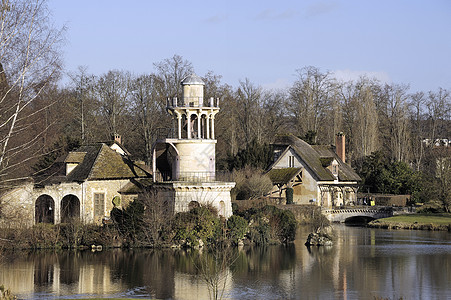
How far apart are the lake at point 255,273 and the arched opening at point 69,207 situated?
4669mm

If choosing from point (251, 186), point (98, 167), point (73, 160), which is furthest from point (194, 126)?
point (251, 186)

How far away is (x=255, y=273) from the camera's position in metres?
34.9

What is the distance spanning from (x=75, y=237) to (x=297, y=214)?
19.2 metres

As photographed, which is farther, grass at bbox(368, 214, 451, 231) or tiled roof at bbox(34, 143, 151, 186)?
grass at bbox(368, 214, 451, 231)

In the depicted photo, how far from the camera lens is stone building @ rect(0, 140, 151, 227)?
147 feet

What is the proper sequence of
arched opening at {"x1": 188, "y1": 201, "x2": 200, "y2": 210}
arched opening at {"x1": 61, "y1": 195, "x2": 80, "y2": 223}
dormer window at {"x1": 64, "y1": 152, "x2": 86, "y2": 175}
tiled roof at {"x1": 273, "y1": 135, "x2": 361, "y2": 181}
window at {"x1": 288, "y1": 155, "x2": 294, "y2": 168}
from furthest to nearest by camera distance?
window at {"x1": 288, "y1": 155, "x2": 294, "y2": 168} < tiled roof at {"x1": 273, "y1": 135, "x2": 361, "y2": 181} < dormer window at {"x1": 64, "y1": 152, "x2": 86, "y2": 175} < arched opening at {"x1": 61, "y1": 195, "x2": 80, "y2": 223} < arched opening at {"x1": 188, "y1": 201, "x2": 200, "y2": 210}

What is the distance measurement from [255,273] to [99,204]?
1474 cm

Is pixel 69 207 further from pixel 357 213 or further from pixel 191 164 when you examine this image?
pixel 357 213

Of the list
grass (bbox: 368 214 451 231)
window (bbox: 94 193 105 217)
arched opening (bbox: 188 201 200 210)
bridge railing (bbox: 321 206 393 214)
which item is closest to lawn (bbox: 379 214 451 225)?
grass (bbox: 368 214 451 231)

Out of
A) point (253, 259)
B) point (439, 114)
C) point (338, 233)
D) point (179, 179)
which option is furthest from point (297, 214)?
point (439, 114)

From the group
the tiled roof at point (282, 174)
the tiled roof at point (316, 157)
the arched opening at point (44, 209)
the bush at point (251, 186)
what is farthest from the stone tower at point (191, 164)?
the tiled roof at point (316, 157)

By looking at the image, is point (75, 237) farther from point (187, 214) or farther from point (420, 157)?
point (420, 157)

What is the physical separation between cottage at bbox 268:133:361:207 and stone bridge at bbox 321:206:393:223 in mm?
2142

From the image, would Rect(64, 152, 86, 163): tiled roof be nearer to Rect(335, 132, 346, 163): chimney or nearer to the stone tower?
the stone tower
